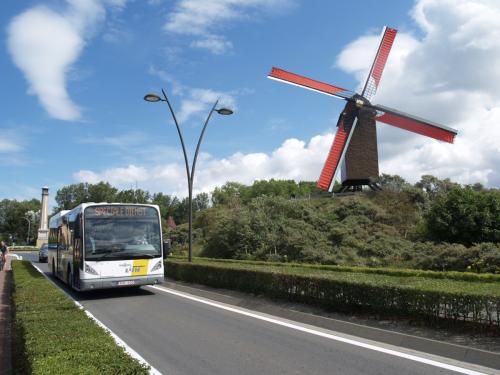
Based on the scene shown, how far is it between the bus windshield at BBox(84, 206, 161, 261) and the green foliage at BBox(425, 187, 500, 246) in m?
16.8

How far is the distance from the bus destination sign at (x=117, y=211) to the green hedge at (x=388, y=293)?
3526mm

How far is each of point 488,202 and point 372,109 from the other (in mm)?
17354

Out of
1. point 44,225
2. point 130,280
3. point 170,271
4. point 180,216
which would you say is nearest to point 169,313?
point 130,280

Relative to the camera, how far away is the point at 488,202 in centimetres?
2325

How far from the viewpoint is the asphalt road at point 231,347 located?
5.86 metres

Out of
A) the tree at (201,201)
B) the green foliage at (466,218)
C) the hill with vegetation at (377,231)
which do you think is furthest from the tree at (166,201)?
the green foliage at (466,218)

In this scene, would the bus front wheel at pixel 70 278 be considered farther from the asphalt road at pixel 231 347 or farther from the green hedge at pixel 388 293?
the green hedge at pixel 388 293

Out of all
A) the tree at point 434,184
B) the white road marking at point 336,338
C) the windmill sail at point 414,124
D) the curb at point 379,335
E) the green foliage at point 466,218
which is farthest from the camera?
the tree at point 434,184

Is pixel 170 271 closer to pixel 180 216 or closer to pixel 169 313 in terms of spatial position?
pixel 169 313

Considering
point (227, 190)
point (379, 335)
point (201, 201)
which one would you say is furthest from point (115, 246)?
point (201, 201)

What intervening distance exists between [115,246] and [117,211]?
1141 millimetres

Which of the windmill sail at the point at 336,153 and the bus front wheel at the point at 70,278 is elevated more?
the windmill sail at the point at 336,153

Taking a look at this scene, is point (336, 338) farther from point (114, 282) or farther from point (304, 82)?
point (304, 82)

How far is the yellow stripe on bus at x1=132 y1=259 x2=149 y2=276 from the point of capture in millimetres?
13050
